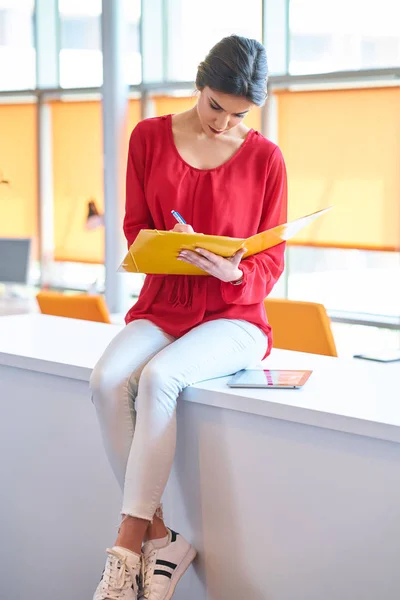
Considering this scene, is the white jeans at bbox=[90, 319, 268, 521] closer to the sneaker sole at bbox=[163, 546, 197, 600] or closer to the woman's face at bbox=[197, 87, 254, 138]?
the sneaker sole at bbox=[163, 546, 197, 600]

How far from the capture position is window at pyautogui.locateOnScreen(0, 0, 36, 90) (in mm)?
8539

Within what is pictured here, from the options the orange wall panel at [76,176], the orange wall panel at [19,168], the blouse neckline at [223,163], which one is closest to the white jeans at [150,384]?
the blouse neckline at [223,163]

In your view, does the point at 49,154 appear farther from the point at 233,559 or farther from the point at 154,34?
the point at 233,559

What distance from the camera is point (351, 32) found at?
6.41 m

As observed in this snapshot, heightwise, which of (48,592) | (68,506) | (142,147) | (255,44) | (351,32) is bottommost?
(48,592)

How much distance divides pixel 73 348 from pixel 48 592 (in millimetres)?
806

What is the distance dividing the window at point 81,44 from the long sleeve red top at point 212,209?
5431mm

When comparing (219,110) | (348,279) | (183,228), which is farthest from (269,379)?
(348,279)

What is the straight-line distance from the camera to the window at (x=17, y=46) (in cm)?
854

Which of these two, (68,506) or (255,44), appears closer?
(255,44)

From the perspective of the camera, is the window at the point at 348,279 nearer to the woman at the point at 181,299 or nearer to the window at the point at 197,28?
the window at the point at 197,28

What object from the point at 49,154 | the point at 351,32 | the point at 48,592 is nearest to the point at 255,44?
the point at 48,592

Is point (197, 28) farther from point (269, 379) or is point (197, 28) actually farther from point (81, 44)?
point (269, 379)

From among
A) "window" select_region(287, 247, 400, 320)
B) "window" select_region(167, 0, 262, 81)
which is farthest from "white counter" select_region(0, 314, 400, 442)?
A: "window" select_region(167, 0, 262, 81)
